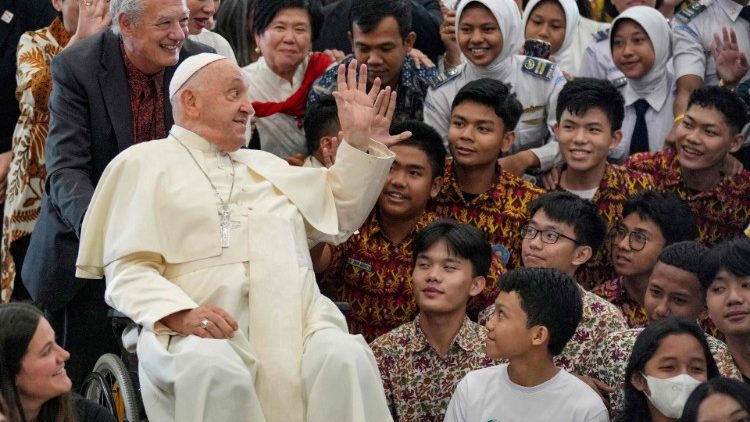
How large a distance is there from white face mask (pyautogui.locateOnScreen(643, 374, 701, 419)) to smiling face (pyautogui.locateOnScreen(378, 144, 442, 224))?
1450mm

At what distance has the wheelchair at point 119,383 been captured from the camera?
17.2 ft

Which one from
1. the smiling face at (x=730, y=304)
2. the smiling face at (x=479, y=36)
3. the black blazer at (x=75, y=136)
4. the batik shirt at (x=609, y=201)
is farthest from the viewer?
the smiling face at (x=479, y=36)

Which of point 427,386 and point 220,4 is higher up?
point 220,4

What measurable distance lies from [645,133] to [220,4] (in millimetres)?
2308

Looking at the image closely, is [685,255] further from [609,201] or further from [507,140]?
[507,140]

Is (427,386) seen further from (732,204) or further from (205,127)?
(732,204)

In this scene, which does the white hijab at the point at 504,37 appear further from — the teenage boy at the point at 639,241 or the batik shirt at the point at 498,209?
the teenage boy at the point at 639,241

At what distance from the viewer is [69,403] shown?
4.91 meters

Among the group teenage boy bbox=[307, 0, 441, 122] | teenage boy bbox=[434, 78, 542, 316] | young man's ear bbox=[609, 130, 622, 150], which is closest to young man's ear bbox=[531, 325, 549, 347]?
teenage boy bbox=[434, 78, 542, 316]

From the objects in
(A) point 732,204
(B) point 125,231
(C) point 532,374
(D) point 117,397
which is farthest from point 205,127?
(A) point 732,204

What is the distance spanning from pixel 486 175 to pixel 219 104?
4.91 feet

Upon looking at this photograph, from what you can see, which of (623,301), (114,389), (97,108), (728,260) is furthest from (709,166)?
(114,389)

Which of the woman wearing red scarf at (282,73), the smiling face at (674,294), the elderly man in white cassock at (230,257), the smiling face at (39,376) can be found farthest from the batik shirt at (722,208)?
the smiling face at (39,376)

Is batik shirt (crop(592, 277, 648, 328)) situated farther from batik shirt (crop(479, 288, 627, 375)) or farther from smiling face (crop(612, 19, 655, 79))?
smiling face (crop(612, 19, 655, 79))
